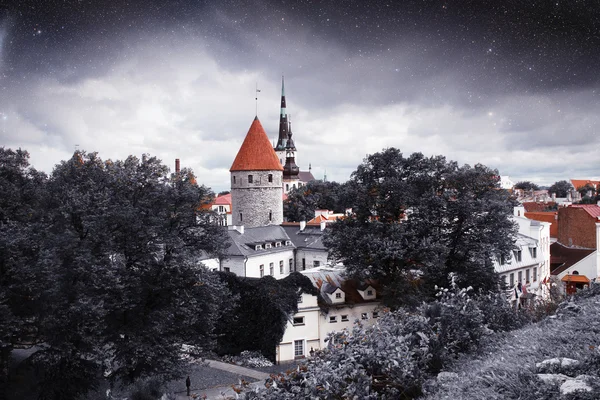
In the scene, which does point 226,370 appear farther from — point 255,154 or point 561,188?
point 561,188

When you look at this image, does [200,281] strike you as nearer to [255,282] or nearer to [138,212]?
[138,212]

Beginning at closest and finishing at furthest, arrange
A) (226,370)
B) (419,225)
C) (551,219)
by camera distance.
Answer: (226,370) < (419,225) < (551,219)

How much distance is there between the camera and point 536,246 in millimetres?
35125

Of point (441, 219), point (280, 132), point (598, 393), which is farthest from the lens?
point (280, 132)

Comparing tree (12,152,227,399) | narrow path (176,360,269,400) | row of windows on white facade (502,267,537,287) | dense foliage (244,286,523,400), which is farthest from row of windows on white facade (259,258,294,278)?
dense foliage (244,286,523,400)

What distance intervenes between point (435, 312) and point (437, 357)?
1272mm

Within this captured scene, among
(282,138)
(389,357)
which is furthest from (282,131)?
(389,357)

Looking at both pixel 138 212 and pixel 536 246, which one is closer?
pixel 138 212

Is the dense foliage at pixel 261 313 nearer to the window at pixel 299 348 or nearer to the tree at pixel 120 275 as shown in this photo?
the window at pixel 299 348

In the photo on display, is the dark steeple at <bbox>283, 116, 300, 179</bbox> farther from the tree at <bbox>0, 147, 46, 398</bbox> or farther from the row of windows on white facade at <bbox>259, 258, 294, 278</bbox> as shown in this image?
the tree at <bbox>0, 147, 46, 398</bbox>

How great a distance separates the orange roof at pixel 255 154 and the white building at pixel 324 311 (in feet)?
74.8

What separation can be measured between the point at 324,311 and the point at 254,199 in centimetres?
2446

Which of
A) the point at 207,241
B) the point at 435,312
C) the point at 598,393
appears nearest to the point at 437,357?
the point at 435,312

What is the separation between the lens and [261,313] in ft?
82.3
